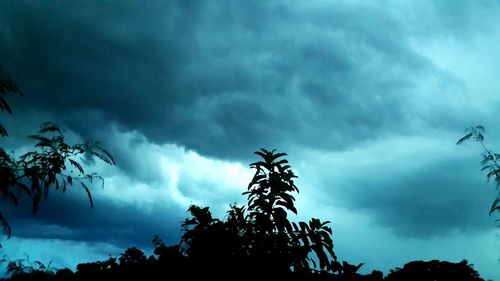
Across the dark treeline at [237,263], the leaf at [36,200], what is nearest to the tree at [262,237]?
the dark treeline at [237,263]

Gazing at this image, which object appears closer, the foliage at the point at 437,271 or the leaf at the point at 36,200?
the foliage at the point at 437,271

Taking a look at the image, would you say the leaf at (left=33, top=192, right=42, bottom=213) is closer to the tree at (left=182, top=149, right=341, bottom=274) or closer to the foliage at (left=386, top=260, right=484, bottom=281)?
the tree at (left=182, top=149, right=341, bottom=274)

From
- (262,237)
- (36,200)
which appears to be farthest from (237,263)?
(36,200)

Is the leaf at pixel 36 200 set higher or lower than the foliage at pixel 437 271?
higher

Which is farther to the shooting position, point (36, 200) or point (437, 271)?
point (36, 200)

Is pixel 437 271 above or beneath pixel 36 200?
beneath

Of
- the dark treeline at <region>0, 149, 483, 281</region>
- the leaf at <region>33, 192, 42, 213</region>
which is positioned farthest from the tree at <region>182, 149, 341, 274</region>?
the leaf at <region>33, 192, 42, 213</region>

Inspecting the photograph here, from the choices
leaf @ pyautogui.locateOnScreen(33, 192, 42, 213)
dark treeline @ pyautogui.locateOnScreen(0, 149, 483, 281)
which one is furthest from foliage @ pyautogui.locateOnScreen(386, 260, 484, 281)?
leaf @ pyautogui.locateOnScreen(33, 192, 42, 213)

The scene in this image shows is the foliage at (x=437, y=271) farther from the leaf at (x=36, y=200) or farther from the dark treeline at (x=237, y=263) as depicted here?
the leaf at (x=36, y=200)

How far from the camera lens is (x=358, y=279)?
3.64 m

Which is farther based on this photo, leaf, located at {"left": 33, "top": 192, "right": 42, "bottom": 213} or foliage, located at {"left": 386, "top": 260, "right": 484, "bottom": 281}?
leaf, located at {"left": 33, "top": 192, "right": 42, "bottom": 213}

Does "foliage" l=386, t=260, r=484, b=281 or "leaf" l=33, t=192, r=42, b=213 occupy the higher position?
"leaf" l=33, t=192, r=42, b=213

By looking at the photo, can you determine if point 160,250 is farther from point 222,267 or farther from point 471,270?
point 471,270

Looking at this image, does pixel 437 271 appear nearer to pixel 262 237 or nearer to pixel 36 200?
pixel 262 237
